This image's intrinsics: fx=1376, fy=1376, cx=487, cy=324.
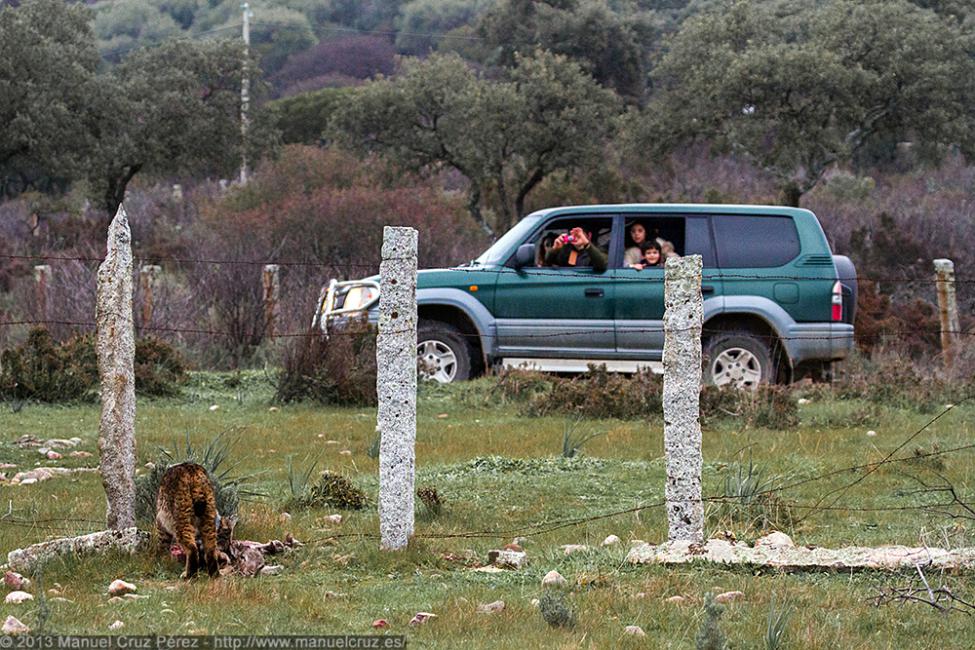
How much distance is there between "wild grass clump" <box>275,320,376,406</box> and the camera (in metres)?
14.0

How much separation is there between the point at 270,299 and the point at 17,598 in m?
13.0

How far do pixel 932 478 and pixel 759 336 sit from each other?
5.20 m

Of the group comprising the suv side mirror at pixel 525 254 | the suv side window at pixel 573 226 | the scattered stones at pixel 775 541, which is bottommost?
the scattered stones at pixel 775 541

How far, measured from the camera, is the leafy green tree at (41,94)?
35719 millimetres

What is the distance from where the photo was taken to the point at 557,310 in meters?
14.9

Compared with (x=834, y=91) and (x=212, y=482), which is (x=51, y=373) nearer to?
(x=212, y=482)

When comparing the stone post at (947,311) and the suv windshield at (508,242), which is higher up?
the suv windshield at (508,242)

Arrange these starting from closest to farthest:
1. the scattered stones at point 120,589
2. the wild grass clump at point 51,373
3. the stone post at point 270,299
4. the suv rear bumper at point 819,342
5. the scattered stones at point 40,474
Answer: the scattered stones at point 120,589 < the scattered stones at point 40,474 < the wild grass clump at point 51,373 < the suv rear bumper at point 819,342 < the stone post at point 270,299

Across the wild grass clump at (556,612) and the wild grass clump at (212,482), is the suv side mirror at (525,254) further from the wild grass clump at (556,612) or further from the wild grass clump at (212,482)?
the wild grass clump at (556,612)

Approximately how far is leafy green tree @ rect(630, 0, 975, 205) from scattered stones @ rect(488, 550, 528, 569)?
3063 centimetres

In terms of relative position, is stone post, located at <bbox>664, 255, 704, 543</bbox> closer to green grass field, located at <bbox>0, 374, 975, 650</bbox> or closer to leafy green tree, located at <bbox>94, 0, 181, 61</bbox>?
green grass field, located at <bbox>0, 374, 975, 650</bbox>

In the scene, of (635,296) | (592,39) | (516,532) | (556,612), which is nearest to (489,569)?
(516,532)

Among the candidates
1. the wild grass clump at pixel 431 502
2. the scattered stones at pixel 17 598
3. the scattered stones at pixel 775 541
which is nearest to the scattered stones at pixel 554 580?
the scattered stones at pixel 775 541

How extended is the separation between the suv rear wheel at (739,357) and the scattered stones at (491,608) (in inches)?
373
